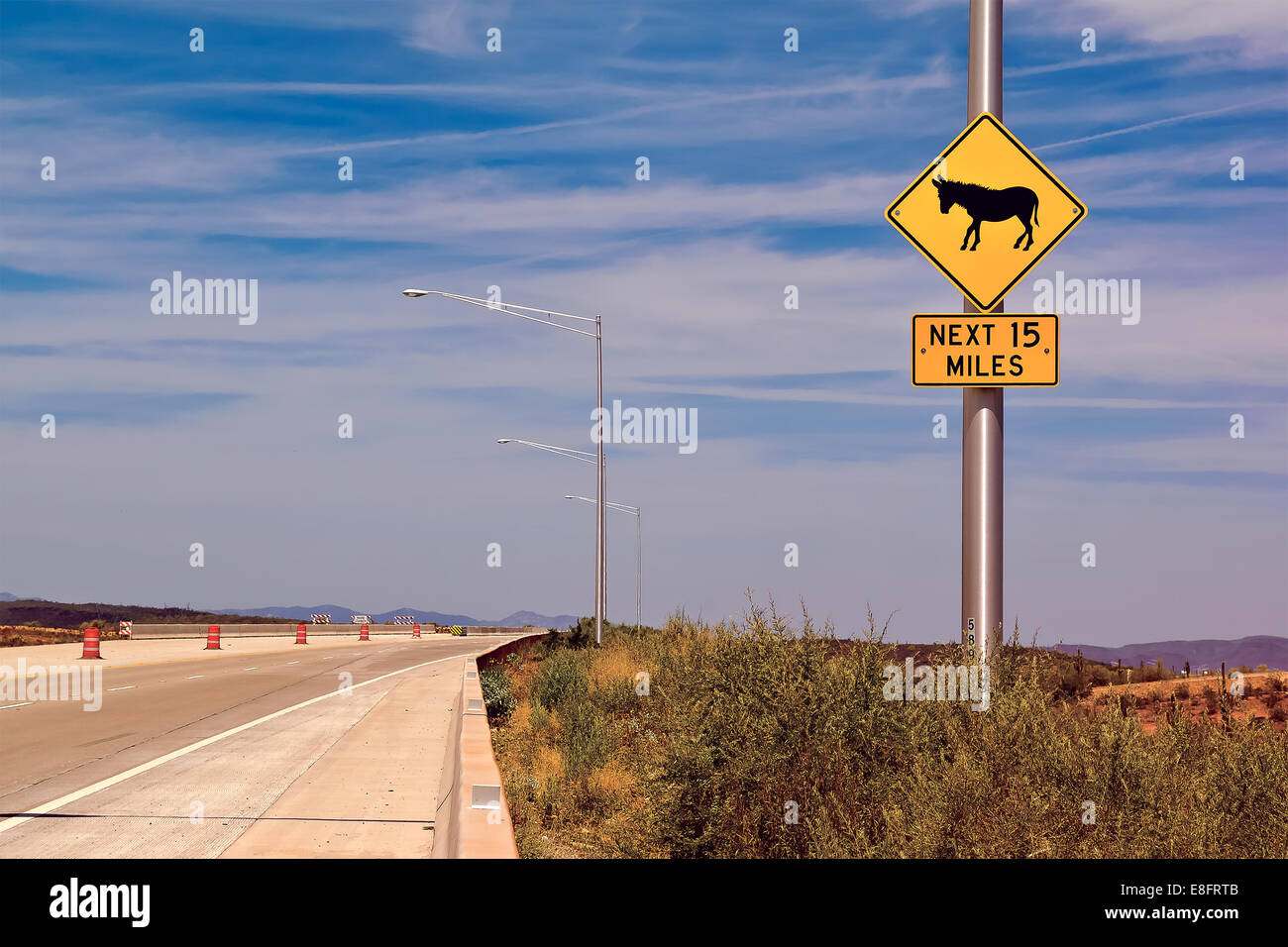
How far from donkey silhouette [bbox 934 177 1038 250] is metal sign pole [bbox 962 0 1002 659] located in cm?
58

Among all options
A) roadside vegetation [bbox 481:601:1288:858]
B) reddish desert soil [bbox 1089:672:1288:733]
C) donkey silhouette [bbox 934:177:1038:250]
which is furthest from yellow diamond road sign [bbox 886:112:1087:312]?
reddish desert soil [bbox 1089:672:1288:733]

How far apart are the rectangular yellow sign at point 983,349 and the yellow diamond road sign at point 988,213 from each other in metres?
0.21

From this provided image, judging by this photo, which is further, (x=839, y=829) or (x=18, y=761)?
(x=18, y=761)

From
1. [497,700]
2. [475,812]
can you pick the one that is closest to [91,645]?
[497,700]

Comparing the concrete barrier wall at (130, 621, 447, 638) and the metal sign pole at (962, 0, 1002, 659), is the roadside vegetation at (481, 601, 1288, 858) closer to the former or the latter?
the metal sign pole at (962, 0, 1002, 659)

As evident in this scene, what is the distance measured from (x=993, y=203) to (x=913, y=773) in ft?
15.5

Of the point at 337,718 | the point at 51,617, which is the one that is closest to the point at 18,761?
the point at 337,718

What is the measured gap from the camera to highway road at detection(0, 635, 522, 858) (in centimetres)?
954

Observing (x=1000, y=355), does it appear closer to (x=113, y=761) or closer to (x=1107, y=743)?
(x=1107, y=743)
